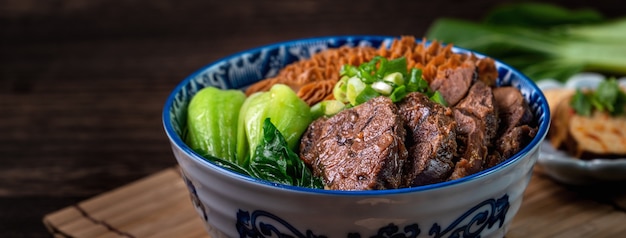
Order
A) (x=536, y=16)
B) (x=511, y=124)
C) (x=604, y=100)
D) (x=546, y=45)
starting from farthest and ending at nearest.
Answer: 1. (x=536, y=16)
2. (x=546, y=45)
3. (x=604, y=100)
4. (x=511, y=124)

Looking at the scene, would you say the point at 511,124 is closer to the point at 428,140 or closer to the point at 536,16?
the point at 428,140

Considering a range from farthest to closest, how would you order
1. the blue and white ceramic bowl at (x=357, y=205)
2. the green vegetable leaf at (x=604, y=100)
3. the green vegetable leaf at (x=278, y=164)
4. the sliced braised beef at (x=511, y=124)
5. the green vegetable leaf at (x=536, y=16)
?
the green vegetable leaf at (x=536, y=16) → the green vegetable leaf at (x=604, y=100) → the sliced braised beef at (x=511, y=124) → the green vegetable leaf at (x=278, y=164) → the blue and white ceramic bowl at (x=357, y=205)

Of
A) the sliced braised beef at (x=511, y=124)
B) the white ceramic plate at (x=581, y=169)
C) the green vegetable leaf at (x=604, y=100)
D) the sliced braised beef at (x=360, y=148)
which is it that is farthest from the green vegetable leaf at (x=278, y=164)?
the green vegetable leaf at (x=604, y=100)

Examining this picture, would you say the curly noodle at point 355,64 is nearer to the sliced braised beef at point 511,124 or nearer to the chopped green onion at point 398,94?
the sliced braised beef at point 511,124

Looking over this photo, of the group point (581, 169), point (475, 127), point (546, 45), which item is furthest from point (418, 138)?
point (546, 45)

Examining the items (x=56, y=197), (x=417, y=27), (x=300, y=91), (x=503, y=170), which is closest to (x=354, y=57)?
(x=300, y=91)

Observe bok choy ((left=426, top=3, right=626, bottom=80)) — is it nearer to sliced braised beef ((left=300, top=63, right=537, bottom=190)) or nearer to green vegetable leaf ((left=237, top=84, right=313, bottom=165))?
sliced braised beef ((left=300, top=63, right=537, bottom=190))
